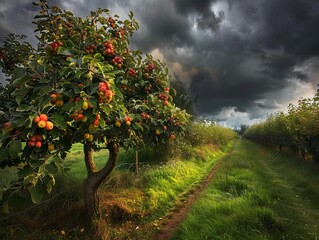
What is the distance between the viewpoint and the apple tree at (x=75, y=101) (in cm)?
246

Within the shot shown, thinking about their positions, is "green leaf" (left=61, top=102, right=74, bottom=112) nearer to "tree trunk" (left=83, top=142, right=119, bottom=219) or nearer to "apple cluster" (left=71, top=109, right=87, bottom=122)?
"apple cluster" (left=71, top=109, right=87, bottom=122)

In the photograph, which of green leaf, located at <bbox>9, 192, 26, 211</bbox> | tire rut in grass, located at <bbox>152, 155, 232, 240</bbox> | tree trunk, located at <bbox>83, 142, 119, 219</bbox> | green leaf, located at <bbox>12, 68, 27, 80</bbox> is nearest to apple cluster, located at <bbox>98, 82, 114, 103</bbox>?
green leaf, located at <bbox>12, 68, 27, 80</bbox>

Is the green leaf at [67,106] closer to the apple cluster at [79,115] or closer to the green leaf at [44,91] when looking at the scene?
the apple cluster at [79,115]

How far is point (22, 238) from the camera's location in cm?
457

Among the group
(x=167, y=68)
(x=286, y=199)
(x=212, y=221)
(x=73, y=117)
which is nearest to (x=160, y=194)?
(x=212, y=221)

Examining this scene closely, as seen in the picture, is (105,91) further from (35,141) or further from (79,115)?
(35,141)

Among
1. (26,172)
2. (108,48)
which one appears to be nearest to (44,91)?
(26,172)

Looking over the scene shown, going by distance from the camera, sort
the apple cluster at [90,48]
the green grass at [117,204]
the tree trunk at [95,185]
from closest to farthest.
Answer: the apple cluster at [90,48] < the green grass at [117,204] < the tree trunk at [95,185]

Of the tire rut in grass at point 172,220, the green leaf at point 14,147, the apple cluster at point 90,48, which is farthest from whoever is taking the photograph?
the tire rut in grass at point 172,220

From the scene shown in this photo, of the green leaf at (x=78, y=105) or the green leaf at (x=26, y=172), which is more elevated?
the green leaf at (x=78, y=105)

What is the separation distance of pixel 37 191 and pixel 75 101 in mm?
1036

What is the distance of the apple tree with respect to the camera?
96.8 inches

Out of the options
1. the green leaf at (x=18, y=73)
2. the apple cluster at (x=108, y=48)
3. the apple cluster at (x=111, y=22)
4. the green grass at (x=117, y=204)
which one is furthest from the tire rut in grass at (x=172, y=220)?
the apple cluster at (x=111, y=22)

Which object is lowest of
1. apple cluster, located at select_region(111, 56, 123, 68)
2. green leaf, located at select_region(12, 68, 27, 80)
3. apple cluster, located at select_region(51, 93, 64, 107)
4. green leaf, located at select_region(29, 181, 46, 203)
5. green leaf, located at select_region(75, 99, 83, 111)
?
green leaf, located at select_region(29, 181, 46, 203)
